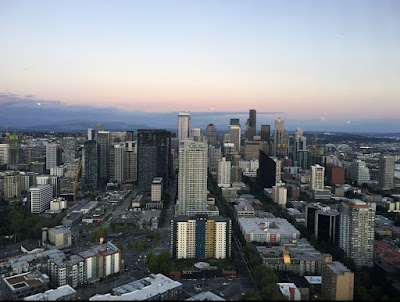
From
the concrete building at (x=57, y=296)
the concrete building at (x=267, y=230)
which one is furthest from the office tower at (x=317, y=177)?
the concrete building at (x=57, y=296)

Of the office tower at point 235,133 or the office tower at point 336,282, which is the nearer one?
the office tower at point 336,282

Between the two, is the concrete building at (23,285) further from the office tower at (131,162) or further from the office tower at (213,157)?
the office tower at (213,157)

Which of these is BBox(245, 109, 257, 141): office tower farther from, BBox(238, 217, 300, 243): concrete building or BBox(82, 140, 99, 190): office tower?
BBox(238, 217, 300, 243): concrete building

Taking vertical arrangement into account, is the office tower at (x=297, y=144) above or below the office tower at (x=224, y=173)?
above

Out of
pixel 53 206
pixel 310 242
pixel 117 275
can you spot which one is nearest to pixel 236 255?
pixel 310 242

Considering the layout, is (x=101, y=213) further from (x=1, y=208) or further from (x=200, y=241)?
(x=200, y=241)

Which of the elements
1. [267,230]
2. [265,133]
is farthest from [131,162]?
[265,133]
